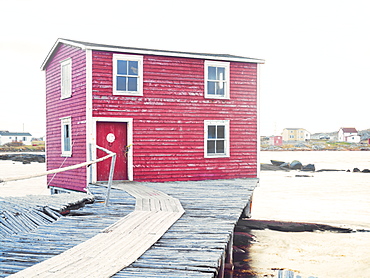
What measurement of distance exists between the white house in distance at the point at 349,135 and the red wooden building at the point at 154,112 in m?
140

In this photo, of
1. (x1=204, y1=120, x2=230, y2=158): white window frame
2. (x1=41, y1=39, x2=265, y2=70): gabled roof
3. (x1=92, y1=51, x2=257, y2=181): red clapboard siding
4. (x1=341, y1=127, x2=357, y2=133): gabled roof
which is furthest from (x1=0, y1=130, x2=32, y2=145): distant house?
(x1=204, y1=120, x2=230, y2=158): white window frame

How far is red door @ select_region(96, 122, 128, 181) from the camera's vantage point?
14.6m

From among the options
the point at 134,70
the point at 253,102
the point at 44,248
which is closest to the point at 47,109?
the point at 134,70

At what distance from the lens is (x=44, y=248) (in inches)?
230

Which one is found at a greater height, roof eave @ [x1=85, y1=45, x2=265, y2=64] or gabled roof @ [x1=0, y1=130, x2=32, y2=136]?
roof eave @ [x1=85, y1=45, x2=265, y2=64]

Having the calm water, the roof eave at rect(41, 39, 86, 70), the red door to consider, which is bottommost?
the calm water

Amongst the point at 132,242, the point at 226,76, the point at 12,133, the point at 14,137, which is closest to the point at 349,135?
the point at 14,137

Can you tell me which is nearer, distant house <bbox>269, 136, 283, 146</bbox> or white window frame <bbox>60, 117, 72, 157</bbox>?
white window frame <bbox>60, 117, 72, 157</bbox>

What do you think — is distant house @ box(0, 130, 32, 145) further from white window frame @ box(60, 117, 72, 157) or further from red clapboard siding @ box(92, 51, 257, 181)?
red clapboard siding @ box(92, 51, 257, 181)

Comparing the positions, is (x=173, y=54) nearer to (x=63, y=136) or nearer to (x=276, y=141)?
(x=63, y=136)

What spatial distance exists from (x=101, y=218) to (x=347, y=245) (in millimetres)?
8257

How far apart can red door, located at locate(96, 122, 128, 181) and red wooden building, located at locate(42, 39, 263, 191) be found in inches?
1.4

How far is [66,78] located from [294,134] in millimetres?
140768

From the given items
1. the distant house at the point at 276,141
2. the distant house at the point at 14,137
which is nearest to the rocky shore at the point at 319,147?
the distant house at the point at 276,141
